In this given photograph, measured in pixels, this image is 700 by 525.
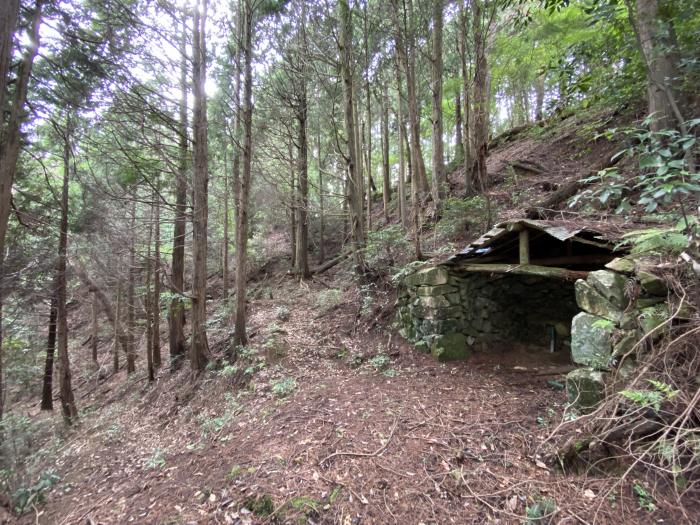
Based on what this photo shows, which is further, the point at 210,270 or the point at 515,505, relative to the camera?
the point at 210,270

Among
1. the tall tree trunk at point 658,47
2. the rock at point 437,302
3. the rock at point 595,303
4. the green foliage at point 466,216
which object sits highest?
the tall tree trunk at point 658,47

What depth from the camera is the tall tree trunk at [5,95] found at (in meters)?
2.67

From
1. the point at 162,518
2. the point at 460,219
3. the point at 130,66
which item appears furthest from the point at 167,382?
the point at 460,219

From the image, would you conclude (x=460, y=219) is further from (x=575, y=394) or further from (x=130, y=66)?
(x=130, y=66)

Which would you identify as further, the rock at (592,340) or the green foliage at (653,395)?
the rock at (592,340)

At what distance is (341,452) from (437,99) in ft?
27.0

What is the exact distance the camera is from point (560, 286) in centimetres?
581

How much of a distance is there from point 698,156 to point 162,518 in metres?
7.70

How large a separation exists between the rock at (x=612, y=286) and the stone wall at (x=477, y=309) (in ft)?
7.14

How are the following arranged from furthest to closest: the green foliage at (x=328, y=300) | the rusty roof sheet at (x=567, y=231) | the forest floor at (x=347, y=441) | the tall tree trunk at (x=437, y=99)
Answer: the green foliage at (x=328, y=300)
the tall tree trunk at (x=437, y=99)
the rusty roof sheet at (x=567, y=231)
the forest floor at (x=347, y=441)

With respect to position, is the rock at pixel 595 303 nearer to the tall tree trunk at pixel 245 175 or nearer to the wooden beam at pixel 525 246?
the wooden beam at pixel 525 246

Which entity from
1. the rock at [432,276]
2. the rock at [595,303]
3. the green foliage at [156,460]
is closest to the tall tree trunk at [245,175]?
the green foliage at [156,460]

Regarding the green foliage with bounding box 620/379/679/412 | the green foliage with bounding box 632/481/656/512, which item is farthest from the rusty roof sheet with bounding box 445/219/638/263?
the green foliage with bounding box 632/481/656/512

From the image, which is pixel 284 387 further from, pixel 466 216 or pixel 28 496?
pixel 466 216
